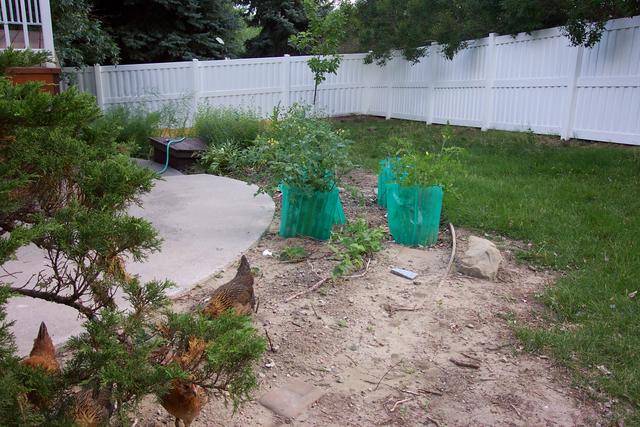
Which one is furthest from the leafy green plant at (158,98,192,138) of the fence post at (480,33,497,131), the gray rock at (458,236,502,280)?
the gray rock at (458,236,502,280)

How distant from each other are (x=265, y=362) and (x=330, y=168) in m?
1.95

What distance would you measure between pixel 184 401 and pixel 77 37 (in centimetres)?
919

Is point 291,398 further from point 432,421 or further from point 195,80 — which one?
point 195,80

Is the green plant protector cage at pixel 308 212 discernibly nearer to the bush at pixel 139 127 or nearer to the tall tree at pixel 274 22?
the bush at pixel 139 127

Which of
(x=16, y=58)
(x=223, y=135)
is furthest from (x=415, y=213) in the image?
(x=223, y=135)

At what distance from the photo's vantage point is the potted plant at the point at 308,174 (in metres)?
4.20

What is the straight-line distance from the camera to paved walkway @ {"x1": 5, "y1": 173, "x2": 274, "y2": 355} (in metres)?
2.90

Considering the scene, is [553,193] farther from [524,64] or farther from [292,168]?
[524,64]

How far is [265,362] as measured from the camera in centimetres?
268

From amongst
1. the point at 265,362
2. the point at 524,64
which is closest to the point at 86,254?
the point at 265,362

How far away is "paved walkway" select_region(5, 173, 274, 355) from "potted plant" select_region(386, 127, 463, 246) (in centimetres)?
118

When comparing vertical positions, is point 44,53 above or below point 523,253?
above

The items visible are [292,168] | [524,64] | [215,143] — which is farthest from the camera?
[524,64]

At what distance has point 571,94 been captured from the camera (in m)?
8.01
